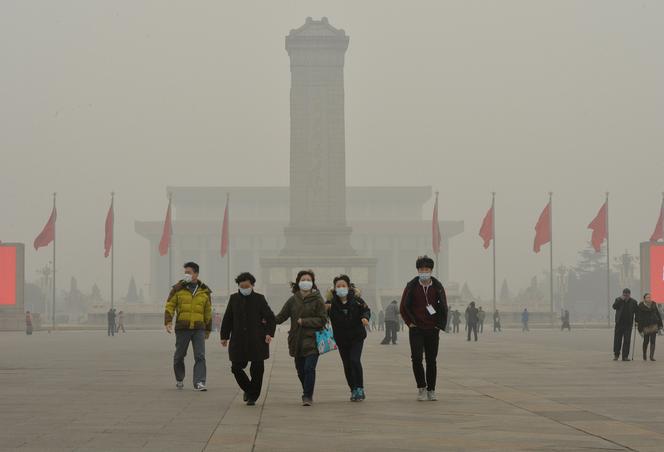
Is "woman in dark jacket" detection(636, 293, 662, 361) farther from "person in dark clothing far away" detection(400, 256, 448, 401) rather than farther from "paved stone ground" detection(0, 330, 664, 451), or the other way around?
"person in dark clothing far away" detection(400, 256, 448, 401)

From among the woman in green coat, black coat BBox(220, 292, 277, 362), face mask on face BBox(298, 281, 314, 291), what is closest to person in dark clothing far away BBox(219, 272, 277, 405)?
black coat BBox(220, 292, 277, 362)

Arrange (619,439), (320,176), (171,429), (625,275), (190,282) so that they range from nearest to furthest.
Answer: (619,439)
(171,429)
(190,282)
(320,176)
(625,275)

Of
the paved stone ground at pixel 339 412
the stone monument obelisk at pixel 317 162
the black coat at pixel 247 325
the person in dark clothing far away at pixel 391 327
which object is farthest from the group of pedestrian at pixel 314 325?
the stone monument obelisk at pixel 317 162

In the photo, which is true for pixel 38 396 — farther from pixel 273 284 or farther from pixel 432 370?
pixel 273 284

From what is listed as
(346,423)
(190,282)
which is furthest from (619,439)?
(190,282)

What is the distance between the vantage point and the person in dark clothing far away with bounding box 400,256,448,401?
18.6 metres

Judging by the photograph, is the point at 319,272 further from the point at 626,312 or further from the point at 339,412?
the point at 339,412

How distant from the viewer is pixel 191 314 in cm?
2136

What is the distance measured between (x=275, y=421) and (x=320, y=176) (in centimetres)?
11000

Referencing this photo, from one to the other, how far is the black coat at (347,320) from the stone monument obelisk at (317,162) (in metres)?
105

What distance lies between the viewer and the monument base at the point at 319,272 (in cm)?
12606

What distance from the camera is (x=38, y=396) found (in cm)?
1934

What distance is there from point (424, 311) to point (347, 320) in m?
1.23

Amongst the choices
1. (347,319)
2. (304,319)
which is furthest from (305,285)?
(347,319)
